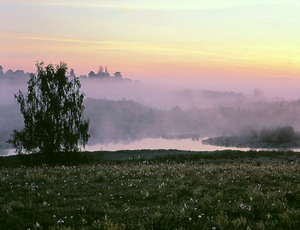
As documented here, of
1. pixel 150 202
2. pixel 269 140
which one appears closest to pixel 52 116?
pixel 150 202

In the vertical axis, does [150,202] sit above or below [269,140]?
below

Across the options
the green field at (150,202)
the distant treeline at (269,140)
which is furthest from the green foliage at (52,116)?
the distant treeline at (269,140)

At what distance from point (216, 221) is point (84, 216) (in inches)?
165

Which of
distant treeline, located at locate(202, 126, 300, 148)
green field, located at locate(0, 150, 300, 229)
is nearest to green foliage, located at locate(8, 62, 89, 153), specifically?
green field, located at locate(0, 150, 300, 229)

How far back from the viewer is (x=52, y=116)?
42.0m

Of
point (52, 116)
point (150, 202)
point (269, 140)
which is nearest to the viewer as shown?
point (150, 202)

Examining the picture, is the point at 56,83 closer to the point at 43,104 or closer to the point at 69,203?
the point at 43,104

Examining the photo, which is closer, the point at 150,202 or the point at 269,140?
the point at 150,202

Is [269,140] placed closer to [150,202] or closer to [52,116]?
[52,116]

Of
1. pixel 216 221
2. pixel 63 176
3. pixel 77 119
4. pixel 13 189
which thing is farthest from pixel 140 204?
pixel 77 119

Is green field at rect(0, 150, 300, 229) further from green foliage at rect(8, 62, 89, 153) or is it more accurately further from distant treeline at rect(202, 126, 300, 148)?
distant treeline at rect(202, 126, 300, 148)

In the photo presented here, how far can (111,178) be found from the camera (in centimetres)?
1794

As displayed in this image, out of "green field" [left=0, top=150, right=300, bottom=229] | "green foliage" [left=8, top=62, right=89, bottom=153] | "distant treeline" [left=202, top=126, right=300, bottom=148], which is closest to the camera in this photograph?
"green field" [left=0, top=150, right=300, bottom=229]

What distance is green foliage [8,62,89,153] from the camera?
4122cm
